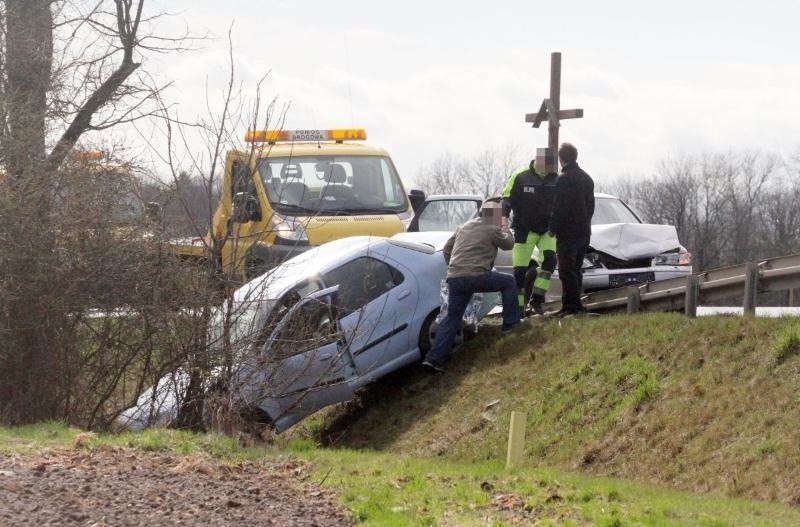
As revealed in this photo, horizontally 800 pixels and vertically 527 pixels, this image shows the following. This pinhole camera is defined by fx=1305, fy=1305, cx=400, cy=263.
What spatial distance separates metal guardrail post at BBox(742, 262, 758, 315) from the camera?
12148 mm

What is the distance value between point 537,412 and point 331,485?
14.1ft

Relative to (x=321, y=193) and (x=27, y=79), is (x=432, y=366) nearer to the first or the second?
(x=321, y=193)

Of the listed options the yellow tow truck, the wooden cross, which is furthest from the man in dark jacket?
the wooden cross

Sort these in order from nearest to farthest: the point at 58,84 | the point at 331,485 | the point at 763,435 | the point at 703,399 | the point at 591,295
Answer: the point at 331,485 → the point at 763,435 → the point at 703,399 → the point at 591,295 → the point at 58,84

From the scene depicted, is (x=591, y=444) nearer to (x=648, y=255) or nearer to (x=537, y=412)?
(x=537, y=412)

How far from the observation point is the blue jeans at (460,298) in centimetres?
1372

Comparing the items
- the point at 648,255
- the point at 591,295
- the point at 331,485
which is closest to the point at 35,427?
the point at 331,485

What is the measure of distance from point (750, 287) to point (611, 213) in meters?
5.83

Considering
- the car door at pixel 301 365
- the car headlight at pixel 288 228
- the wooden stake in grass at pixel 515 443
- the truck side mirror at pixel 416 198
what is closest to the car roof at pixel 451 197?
the truck side mirror at pixel 416 198

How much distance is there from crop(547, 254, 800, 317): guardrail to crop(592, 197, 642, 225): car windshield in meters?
3.13

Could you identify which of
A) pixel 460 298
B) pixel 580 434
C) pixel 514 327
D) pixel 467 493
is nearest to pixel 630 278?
pixel 514 327

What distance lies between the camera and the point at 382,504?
24.7 feet

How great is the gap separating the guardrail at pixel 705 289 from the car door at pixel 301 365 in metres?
3.15

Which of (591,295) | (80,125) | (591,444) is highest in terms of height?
(80,125)
